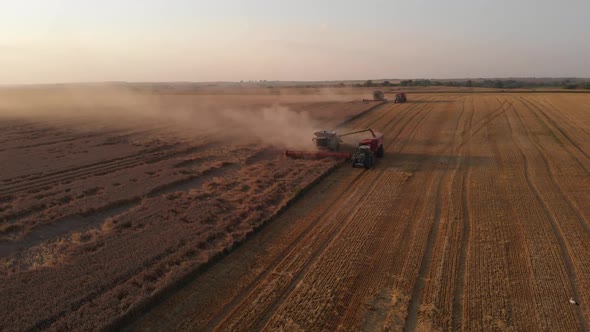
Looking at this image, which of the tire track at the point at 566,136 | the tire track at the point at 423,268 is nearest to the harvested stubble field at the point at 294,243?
the tire track at the point at 423,268

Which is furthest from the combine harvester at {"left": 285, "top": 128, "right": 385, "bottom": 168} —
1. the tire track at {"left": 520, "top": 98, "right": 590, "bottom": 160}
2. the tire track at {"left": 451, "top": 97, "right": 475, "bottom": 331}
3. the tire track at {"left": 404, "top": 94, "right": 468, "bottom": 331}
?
the tire track at {"left": 520, "top": 98, "right": 590, "bottom": 160}

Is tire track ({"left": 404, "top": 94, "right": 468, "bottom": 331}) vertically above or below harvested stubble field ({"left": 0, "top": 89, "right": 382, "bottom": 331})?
below

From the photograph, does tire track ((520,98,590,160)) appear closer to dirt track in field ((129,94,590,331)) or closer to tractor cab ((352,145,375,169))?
dirt track in field ((129,94,590,331))

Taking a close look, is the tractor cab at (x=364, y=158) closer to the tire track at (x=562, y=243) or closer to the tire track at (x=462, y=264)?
the tire track at (x=462, y=264)

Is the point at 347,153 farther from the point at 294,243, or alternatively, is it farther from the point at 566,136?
the point at 566,136

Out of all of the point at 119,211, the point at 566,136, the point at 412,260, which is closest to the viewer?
the point at 412,260

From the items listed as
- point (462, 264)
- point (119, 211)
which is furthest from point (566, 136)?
point (119, 211)

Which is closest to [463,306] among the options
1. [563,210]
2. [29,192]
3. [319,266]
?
[319,266]
